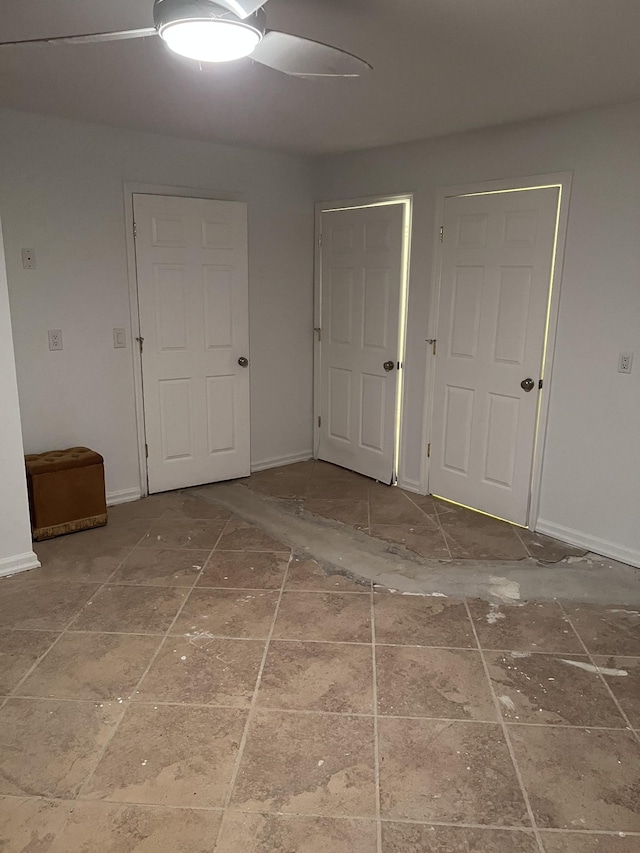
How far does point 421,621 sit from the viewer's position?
2.75 m

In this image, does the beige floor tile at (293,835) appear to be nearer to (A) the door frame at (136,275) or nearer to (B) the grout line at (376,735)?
(B) the grout line at (376,735)

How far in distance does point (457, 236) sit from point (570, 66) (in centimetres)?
141

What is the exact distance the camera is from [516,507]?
148 inches

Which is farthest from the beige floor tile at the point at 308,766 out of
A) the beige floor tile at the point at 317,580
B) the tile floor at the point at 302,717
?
the beige floor tile at the point at 317,580

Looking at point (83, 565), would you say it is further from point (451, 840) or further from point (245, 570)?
point (451, 840)

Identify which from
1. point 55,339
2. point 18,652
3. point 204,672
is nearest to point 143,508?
point 55,339

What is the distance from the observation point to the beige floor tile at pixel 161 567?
3096 millimetres

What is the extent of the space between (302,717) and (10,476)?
1.89 metres

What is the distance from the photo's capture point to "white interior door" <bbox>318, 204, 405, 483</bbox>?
4.28 metres

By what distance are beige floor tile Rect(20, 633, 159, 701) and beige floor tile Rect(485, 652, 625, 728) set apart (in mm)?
1385

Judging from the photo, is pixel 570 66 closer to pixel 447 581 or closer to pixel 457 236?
pixel 457 236

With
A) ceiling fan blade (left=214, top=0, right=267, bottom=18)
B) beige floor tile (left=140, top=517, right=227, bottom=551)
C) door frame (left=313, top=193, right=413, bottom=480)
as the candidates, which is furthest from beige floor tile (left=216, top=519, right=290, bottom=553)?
ceiling fan blade (left=214, top=0, right=267, bottom=18)

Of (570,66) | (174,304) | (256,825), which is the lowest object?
(256,825)

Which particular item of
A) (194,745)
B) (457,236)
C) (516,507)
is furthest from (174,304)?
(194,745)
